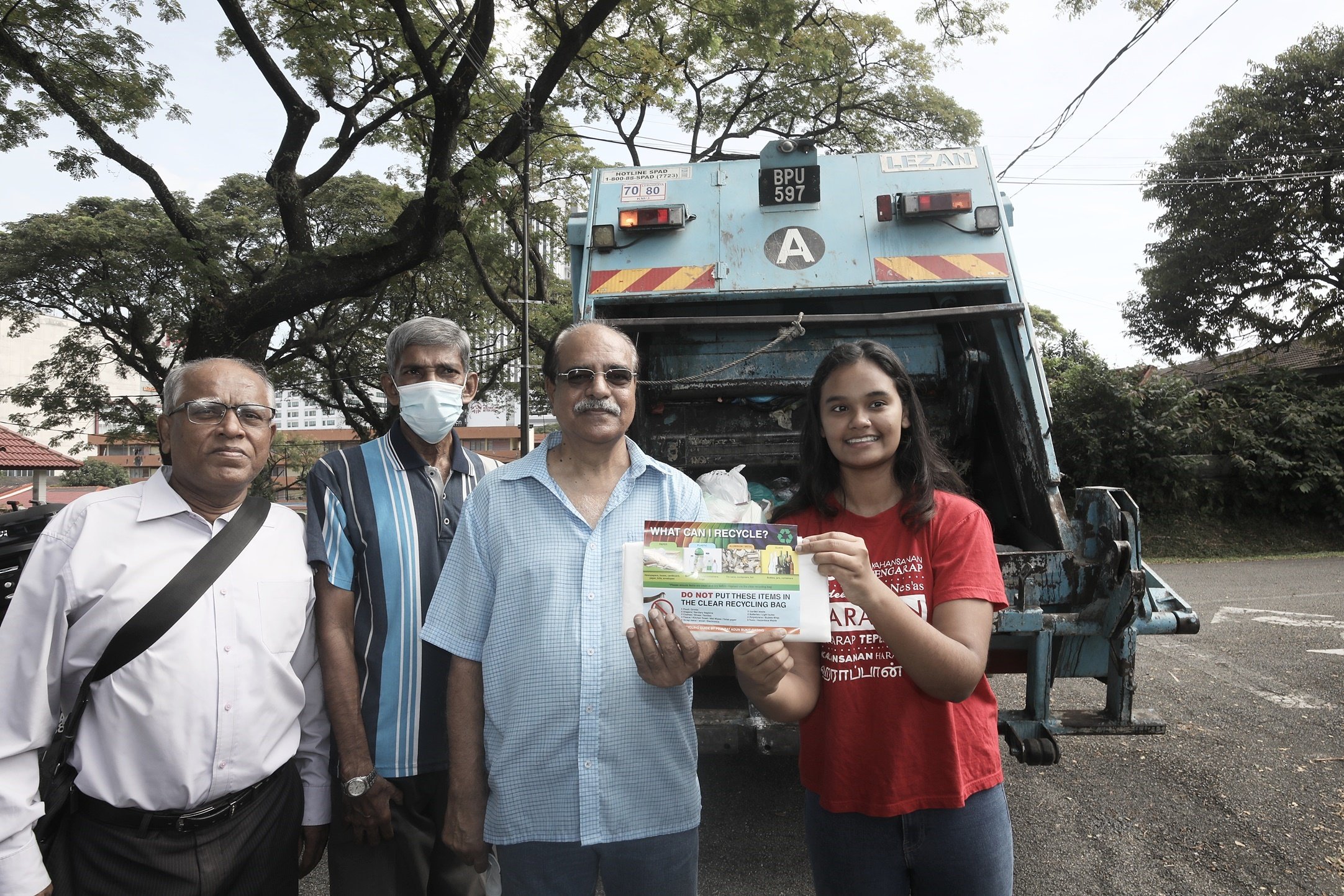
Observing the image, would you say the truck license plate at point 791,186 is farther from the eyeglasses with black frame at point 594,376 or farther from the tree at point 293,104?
the tree at point 293,104

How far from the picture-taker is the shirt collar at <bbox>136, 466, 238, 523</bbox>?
63.9 inches

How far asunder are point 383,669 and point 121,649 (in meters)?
0.52

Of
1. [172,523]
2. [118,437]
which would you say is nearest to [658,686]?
[172,523]

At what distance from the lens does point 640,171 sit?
3.94 m

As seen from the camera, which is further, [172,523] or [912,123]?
[912,123]

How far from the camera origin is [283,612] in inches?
67.2

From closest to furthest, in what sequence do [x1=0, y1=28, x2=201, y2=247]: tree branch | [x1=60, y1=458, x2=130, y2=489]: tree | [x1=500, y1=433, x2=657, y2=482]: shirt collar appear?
[x1=500, y1=433, x2=657, y2=482]: shirt collar
[x1=0, y1=28, x2=201, y2=247]: tree branch
[x1=60, y1=458, x2=130, y2=489]: tree

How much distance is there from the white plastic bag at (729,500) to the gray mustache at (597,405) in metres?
0.30

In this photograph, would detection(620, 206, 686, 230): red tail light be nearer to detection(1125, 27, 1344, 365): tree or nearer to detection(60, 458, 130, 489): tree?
detection(1125, 27, 1344, 365): tree

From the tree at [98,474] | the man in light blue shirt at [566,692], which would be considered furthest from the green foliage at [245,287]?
the tree at [98,474]

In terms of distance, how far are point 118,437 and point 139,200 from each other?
189 inches

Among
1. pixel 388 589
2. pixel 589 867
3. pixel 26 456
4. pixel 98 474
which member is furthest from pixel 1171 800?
pixel 98 474

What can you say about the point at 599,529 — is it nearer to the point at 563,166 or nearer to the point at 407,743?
the point at 407,743

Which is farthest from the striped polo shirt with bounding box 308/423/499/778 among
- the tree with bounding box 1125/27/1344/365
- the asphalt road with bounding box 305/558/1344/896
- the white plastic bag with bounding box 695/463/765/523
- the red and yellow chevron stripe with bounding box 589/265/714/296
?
the tree with bounding box 1125/27/1344/365
